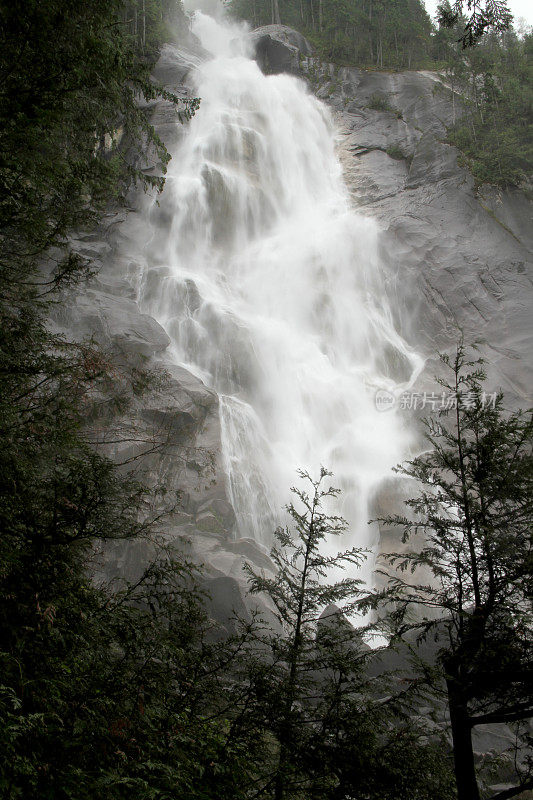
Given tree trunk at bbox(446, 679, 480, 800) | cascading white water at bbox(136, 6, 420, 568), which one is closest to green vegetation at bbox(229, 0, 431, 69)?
cascading white water at bbox(136, 6, 420, 568)

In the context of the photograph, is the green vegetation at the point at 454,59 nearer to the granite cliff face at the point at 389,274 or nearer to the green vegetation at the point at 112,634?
the granite cliff face at the point at 389,274

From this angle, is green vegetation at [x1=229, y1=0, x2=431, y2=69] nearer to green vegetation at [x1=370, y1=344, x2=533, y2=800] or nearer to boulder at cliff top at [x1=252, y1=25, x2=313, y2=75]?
boulder at cliff top at [x1=252, y1=25, x2=313, y2=75]

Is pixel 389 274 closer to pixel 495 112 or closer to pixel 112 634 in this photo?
pixel 495 112

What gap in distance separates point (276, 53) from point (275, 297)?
27.0m

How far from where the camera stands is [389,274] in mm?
26016

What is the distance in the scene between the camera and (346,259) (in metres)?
26.7

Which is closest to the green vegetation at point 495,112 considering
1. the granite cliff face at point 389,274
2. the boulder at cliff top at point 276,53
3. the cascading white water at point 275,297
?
the granite cliff face at point 389,274

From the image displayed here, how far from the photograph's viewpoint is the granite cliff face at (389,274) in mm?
13500

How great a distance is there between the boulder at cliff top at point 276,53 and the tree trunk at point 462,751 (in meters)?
45.2

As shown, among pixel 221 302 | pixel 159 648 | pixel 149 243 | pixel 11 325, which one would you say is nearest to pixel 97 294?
pixel 221 302

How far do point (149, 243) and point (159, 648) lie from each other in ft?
78.9

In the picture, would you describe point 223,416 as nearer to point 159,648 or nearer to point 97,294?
point 97,294

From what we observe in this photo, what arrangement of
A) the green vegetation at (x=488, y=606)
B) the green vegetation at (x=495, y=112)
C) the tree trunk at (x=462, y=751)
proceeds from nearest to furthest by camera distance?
1. the green vegetation at (x=488, y=606)
2. the tree trunk at (x=462, y=751)
3. the green vegetation at (x=495, y=112)

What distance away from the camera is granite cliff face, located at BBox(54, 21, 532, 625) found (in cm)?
1350
